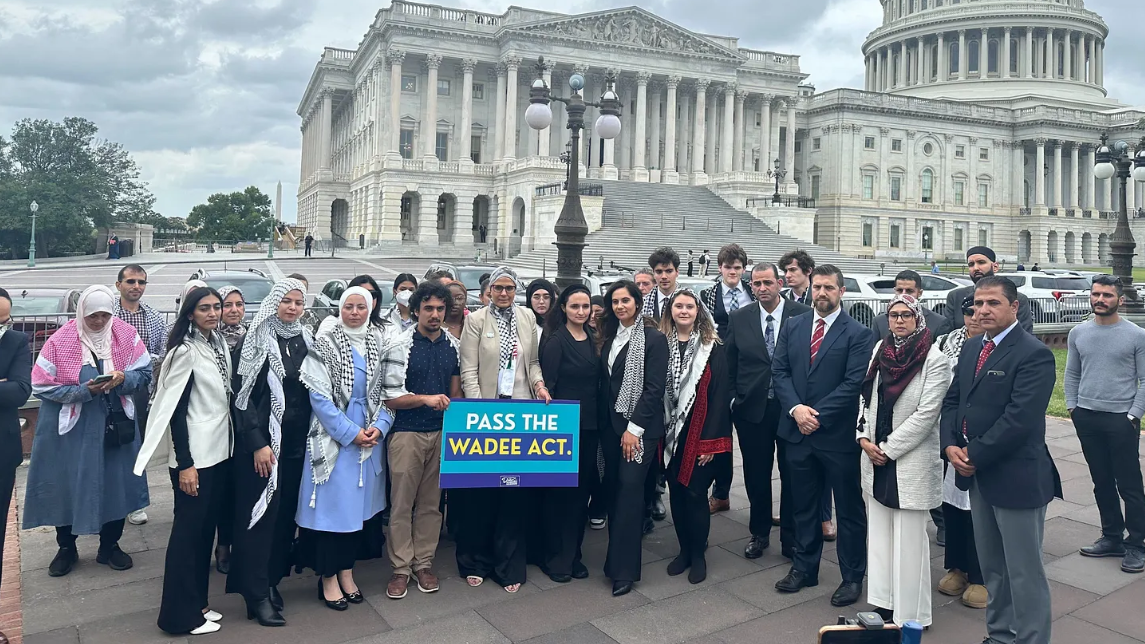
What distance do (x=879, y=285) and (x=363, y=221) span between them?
160 feet

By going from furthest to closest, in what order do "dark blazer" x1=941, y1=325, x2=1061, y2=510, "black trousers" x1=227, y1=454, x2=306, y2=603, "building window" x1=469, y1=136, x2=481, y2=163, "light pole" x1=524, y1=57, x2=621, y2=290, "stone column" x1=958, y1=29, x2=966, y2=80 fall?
"stone column" x1=958, y1=29, x2=966, y2=80 → "building window" x1=469, y1=136, x2=481, y2=163 → "light pole" x1=524, y1=57, x2=621, y2=290 → "black trousers" x1=227, y1=454, x2=306, y2=603 → "dark blazer" x1=941, y1=325, x2=1061, y2=510

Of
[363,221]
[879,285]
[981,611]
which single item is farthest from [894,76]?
[981,611]

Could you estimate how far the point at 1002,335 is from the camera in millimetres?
5492

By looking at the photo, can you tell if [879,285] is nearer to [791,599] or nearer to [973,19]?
[791,599]

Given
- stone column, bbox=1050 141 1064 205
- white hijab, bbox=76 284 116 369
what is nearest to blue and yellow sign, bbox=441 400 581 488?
white hijab, bbox=76 284 116 369

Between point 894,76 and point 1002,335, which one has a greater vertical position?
point 894,76

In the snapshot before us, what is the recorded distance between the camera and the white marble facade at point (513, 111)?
6009 cm

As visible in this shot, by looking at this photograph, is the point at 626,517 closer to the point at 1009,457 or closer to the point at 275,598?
the point at 275,598

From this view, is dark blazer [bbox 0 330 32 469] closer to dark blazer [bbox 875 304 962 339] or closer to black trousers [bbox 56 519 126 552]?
black trousers [bbox 56 519 126 552]

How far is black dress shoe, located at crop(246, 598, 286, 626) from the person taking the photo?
5.90 m

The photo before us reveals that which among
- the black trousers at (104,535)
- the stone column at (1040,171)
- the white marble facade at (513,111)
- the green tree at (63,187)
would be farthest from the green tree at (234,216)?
the black trousers at (104,535)

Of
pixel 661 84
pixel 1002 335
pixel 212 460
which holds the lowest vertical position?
pixel 212 460

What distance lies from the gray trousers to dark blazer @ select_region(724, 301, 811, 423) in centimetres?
207

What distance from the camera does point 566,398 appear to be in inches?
272
